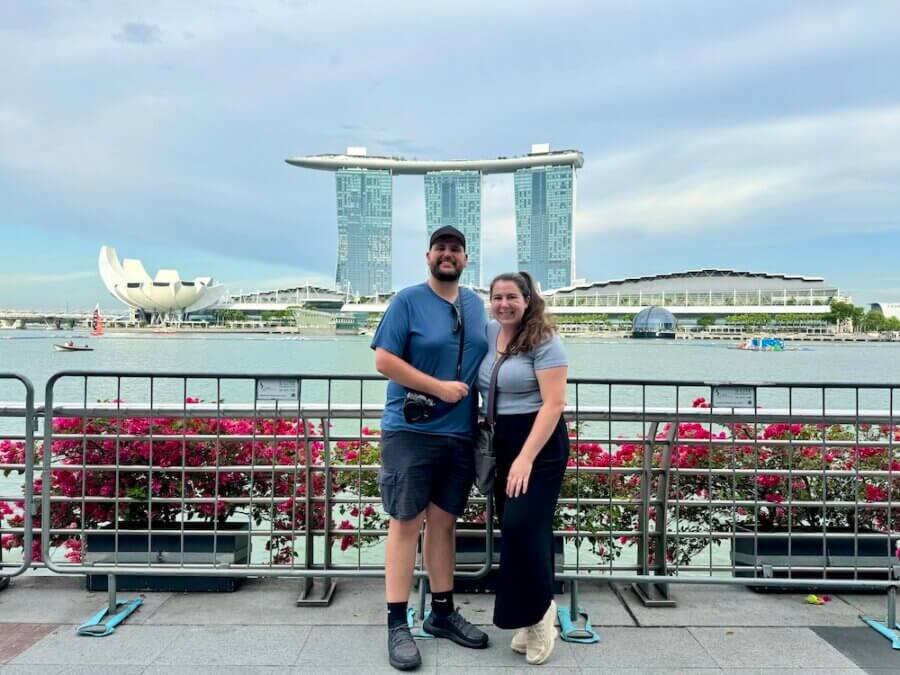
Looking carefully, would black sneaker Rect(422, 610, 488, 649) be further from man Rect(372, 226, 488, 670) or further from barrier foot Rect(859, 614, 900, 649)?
barrier foot Rect(859, 614, 900, 649)

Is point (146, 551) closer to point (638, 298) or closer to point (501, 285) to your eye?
point (501, 285)

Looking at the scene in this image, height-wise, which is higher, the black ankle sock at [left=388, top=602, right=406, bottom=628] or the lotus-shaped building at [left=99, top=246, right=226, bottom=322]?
the lotus-shaped building at [left=99, top=246, right=226, bottom=322]

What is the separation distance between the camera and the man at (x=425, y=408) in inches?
113

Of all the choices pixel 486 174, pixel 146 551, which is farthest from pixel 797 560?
pixel 486 174

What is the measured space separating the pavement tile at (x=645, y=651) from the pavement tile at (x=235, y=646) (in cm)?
138

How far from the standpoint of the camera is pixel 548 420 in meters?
2.74

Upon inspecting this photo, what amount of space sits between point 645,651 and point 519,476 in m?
1.16

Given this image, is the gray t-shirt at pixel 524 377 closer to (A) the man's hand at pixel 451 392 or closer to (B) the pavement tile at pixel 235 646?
(A) the man's hand at pixel 451 392

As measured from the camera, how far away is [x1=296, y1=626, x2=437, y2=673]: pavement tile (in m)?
2.97

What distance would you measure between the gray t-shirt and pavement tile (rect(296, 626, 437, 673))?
1.25 metres

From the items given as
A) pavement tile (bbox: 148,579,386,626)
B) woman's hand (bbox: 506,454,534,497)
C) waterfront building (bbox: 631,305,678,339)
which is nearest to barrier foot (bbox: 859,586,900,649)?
woman's hand (bbox: 506,454,534,497)

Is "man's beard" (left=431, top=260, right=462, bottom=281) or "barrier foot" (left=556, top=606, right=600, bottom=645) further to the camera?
"barrier foot" (left=556, top=606, right=600, bottom=645)

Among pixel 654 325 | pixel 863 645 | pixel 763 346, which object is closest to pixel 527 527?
pixel 863 645

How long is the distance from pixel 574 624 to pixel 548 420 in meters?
1.30
